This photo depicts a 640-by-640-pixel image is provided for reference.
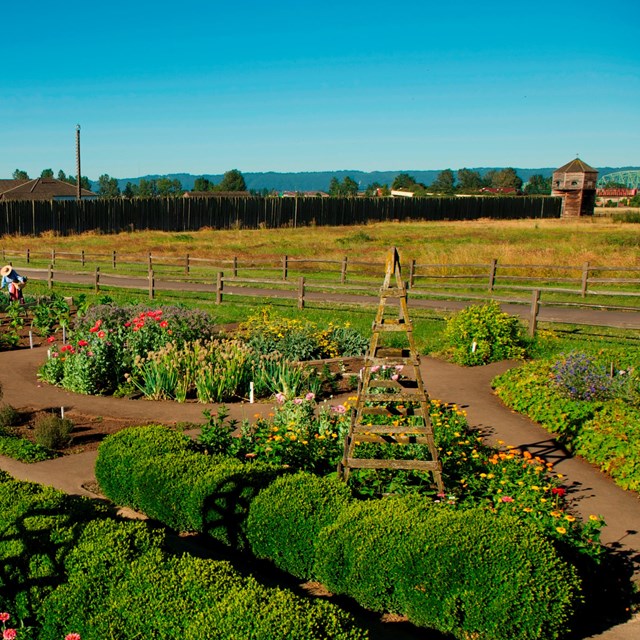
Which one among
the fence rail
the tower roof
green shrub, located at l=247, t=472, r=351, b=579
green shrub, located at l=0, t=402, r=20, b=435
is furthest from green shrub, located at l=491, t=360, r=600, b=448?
the tower roof

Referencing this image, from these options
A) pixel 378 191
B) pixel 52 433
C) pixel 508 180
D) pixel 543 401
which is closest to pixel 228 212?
pixel 543 401

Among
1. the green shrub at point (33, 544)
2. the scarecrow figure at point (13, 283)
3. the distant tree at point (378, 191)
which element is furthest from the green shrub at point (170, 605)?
the distant tree at point (378, 191)

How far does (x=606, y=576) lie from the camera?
18.1 ft

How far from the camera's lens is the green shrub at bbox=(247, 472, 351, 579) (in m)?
5.54

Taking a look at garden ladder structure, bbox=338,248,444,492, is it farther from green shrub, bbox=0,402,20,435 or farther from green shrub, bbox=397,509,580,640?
green shrub, bbox=0,402,20,435

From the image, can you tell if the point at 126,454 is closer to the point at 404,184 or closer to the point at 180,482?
the point at 180,482

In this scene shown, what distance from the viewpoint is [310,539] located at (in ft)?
18.1

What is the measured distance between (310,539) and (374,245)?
34.6m

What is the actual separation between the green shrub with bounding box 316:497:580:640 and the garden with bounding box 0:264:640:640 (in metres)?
0.01

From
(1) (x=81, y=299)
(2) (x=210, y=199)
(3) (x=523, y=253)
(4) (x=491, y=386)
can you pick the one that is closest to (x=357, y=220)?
(2) (x=210, y=199)

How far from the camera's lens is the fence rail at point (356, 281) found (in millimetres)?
19750

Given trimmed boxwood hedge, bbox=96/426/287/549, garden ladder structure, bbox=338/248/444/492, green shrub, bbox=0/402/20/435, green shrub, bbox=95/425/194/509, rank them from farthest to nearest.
Answer: green shrub, bbox=0/402/20/435
green shrub, bbox=95/425/194/509
garden ladder structure, bbox=338/248/444/492
trimmed boxwood hedge, bbox=96/426/287/549

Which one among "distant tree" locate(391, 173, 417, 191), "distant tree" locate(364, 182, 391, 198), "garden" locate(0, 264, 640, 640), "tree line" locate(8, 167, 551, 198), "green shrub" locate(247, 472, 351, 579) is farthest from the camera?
"tree line" locate(8, 167, 551, 198)

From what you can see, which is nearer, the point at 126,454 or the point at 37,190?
the point at 126,454
